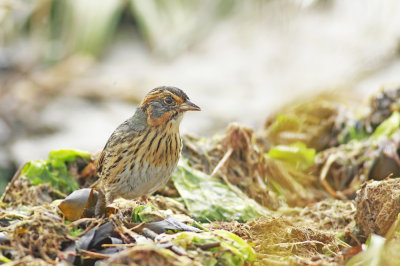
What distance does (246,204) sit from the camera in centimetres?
465

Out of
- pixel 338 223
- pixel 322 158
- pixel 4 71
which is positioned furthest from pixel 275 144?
pixel 4 71

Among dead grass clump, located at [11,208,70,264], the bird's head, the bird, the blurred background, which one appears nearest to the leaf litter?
dead grass clump, located at [11,208,70,264]

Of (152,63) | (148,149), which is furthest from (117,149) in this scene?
(152,63)

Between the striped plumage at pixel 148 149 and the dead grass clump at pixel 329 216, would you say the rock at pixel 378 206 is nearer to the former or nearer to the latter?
the dead grass clump at pixel 329 216

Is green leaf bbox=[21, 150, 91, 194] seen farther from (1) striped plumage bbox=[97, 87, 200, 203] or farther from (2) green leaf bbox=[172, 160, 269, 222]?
(2) green leaf bbox=[172, 160, 269, 222]

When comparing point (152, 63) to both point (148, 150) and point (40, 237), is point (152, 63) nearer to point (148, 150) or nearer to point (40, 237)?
point (148, 150)

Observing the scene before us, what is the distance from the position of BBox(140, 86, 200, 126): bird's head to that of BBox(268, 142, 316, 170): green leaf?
43.2 inches

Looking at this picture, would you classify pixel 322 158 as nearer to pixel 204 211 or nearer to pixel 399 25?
pixel 204 211

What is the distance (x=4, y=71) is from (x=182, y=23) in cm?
309

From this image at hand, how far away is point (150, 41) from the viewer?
11.4 meters

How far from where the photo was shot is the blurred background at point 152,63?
8922 mm

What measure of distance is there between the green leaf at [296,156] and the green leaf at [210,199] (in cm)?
70

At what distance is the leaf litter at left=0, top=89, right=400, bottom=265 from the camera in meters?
3.37

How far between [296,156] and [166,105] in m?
1.31
